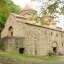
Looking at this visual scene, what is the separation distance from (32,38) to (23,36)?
1.84 metres

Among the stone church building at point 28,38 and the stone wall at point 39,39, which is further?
the stone wall at point 39,39

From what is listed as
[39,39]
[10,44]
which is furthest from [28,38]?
[10,44]

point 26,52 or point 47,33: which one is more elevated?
point 47,33

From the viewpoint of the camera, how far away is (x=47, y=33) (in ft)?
149

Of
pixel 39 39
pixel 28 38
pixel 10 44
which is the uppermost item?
pixel 28 38

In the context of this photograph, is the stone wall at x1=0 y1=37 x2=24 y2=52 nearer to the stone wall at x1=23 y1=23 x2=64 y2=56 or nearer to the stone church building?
the stone church building

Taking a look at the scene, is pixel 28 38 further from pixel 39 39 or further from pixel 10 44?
pixel 10 44

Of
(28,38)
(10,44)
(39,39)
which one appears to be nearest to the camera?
(10,44)

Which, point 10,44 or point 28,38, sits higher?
point 28,38

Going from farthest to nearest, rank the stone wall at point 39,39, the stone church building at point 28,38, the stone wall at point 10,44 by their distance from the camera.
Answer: the stone wall at point 39,39 < the stone church building at point 28,38 < the stone wall at point 10,44

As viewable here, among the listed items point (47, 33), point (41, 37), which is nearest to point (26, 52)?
point (41, 37)

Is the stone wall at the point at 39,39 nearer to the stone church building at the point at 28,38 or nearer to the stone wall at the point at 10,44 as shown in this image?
the stone church building at the point at 28,38

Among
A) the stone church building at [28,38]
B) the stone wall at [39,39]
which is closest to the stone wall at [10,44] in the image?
the stone church building at [28,38]

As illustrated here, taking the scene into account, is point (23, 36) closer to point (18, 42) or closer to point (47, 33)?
point (18, 42)
